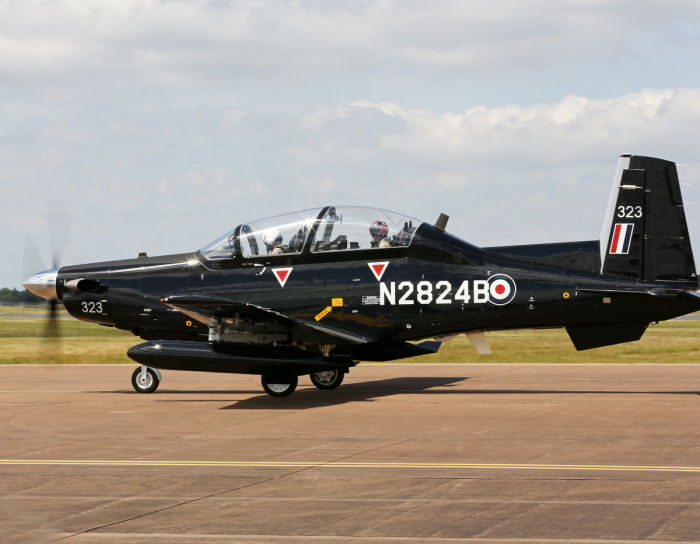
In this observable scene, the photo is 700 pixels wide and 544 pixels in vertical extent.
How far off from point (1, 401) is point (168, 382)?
435cm

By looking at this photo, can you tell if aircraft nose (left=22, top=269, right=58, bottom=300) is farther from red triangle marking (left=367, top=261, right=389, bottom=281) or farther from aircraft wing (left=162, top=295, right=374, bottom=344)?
red triangle marking (left=367, top=261, right=389, bottom=281)

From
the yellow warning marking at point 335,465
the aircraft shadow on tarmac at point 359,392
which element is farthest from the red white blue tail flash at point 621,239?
the yellow warning marking at point 335,465

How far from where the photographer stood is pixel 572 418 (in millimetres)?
13633

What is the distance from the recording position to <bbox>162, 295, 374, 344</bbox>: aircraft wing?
50.0ft

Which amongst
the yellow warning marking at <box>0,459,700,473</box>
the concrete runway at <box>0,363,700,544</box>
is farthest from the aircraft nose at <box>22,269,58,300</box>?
the yellow warning marking at <box>0,459,700,473</box>

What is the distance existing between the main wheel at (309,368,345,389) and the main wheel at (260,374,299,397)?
1.85 m

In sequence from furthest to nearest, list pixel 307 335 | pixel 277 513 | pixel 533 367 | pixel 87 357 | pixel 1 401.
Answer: pixel 87 357 → pixel 533 367 → pixel 1 401 → pixel 307 335 → pixel 277 513

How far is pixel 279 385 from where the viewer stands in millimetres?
16625

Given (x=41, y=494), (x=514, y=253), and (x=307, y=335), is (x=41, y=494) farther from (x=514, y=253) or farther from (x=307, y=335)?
(x=514, y=253)

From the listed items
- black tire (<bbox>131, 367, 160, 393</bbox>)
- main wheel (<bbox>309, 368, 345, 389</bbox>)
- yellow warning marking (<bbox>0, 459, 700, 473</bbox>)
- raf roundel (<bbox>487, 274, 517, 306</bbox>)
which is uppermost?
raf roundel (<bbox>487, 274, 517, 306</bbox>)

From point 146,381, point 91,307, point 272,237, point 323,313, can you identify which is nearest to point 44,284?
point 91,307

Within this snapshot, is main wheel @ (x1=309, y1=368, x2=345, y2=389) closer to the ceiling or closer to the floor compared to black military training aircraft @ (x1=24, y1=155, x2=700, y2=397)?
closer to the floor

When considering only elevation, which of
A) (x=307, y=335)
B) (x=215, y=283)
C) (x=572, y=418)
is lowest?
(x=572, y=418)

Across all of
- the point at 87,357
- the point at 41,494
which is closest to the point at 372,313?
the point at 41,494
